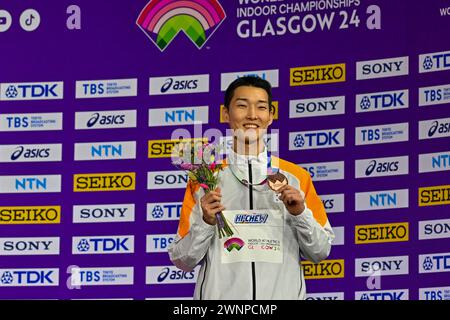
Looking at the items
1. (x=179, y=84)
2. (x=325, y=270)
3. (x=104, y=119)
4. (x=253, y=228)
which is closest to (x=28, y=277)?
(x=104, y=119)

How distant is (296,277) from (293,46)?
108 inches

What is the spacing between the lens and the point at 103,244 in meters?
6.53

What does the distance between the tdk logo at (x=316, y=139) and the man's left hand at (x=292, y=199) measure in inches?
94.9

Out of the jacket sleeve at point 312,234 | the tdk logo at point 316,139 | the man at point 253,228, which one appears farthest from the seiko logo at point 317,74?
the jacket sleeve at point 312,234

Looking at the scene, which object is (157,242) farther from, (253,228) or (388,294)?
(253,228)

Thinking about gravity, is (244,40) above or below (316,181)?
above

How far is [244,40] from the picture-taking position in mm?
6512

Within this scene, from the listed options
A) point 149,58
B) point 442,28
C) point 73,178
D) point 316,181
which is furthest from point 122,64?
point 442,28

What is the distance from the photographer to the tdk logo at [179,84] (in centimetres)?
654

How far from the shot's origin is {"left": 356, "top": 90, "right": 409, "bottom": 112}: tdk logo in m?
6.14

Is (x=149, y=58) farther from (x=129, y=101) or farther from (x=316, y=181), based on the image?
(x=316, y=181)

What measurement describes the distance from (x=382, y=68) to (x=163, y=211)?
5.48 feet

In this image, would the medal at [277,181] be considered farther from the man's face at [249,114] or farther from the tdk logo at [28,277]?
the tdk logo at [28,277]
